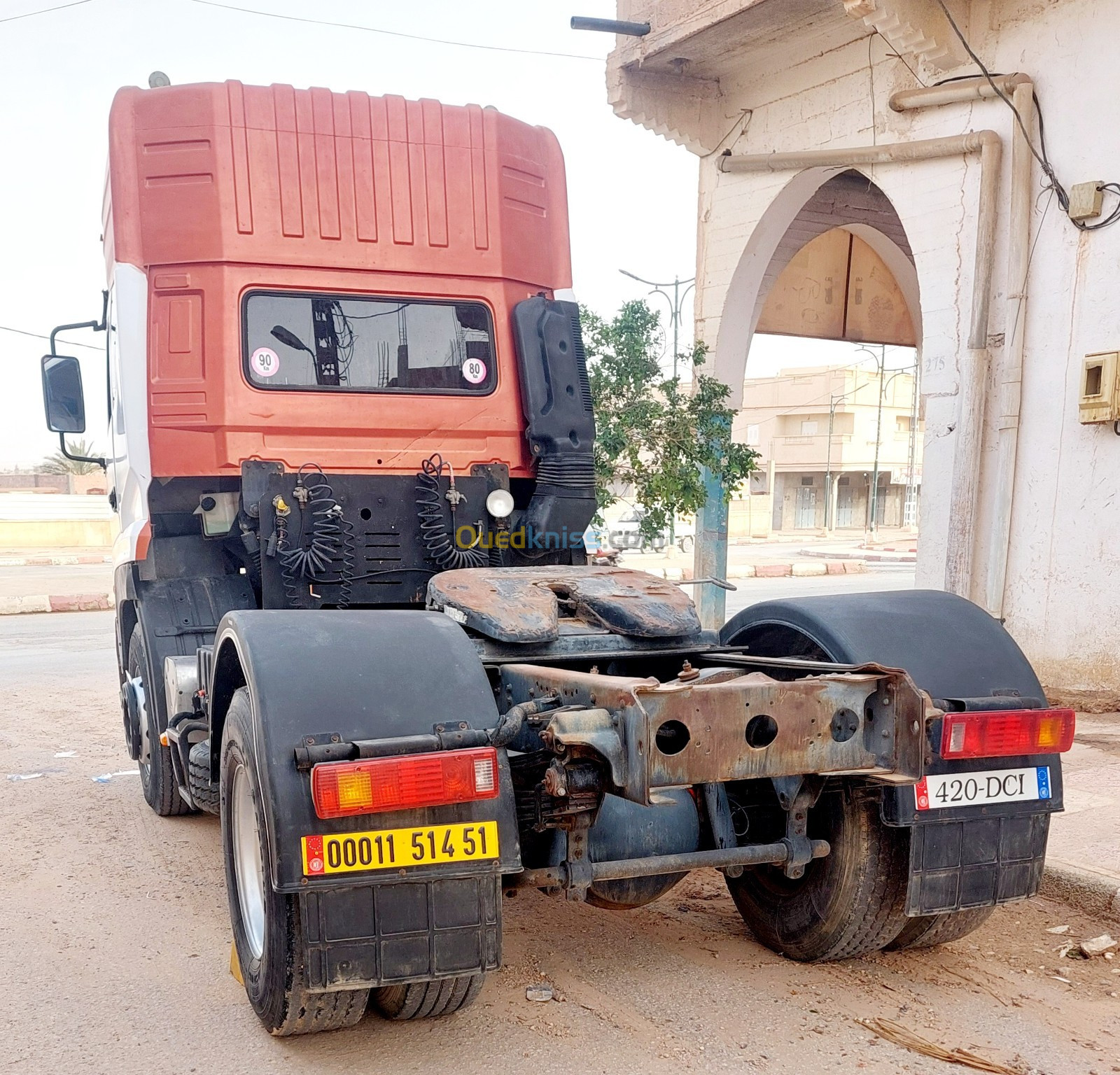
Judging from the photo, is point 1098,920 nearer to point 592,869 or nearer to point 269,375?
point 592,869

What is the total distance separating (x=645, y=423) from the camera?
29.2 ft

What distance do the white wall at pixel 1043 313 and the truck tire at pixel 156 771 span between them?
607 cm

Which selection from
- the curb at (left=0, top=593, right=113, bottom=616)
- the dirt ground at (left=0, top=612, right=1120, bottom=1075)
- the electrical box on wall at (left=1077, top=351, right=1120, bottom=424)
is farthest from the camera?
the curb at (left=0, top=593, right=113, bottom=616)

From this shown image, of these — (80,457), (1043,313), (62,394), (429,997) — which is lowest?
(429,997)

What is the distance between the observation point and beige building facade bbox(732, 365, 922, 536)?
180 ft

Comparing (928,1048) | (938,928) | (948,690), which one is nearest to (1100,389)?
(948,690)

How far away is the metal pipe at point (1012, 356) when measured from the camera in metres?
8.23

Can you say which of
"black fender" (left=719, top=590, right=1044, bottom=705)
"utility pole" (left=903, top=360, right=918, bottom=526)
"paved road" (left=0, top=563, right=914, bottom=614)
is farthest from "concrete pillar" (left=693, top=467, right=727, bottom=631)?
"utility pole" (left=903, top=360, right=918, bottom=526)

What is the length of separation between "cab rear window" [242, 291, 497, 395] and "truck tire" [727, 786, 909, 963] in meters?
2.63

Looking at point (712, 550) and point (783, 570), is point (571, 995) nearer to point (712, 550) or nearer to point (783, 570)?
point (712, 550)

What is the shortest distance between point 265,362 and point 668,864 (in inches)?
114

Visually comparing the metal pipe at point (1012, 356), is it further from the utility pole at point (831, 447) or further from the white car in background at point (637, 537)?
the utility pole at point (831, 447)

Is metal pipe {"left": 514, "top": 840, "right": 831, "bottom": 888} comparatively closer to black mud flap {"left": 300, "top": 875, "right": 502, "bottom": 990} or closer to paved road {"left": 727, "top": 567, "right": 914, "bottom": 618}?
black mud flap {"left": 300, "top": 875, "right": 502, "bottom": 990}

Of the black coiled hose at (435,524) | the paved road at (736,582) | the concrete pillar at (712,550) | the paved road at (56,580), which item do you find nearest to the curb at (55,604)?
the paved road at (56,580)
